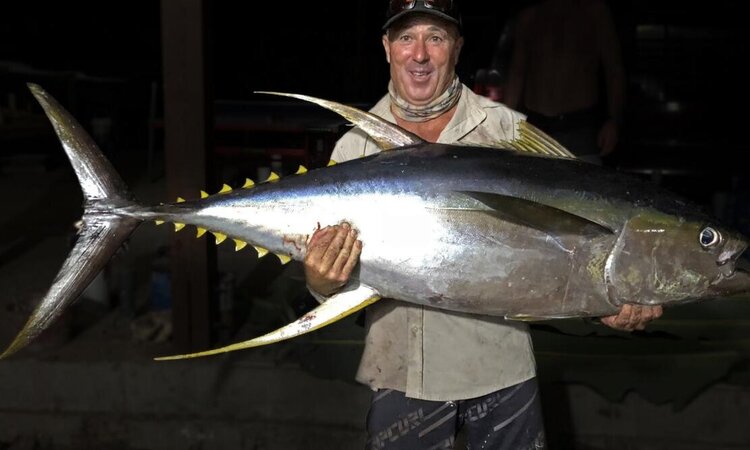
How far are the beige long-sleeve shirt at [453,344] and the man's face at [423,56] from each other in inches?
4.9

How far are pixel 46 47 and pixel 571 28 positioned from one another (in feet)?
32.3

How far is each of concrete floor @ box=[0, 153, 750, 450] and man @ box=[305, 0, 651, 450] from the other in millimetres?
1355

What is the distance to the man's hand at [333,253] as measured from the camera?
72.9 inches

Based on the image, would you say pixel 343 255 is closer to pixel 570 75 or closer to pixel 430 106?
pixel 430 106

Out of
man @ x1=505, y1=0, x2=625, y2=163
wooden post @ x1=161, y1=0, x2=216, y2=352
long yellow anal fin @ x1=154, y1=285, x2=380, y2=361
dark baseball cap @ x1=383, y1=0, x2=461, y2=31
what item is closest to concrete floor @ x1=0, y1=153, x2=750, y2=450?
wooden post @ x1=161, y1=0, x2=216, y2=352

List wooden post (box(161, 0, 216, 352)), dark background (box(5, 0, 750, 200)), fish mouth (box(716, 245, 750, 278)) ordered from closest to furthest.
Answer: fish mouth (box(716, 245, 750, 278)) < wooden post (box(161, 0, 216, 352)) < dark background (box(5, 0, 750, 200))

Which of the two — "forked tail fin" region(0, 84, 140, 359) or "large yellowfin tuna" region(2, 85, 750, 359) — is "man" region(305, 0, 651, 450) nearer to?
"large yellowfin tuna" region(2, 85, 750, 359)

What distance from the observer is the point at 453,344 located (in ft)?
7.00

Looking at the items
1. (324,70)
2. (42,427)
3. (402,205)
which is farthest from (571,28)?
(324,70)

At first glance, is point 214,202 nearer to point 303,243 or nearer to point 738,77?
point 303,243

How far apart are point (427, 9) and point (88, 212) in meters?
1.08

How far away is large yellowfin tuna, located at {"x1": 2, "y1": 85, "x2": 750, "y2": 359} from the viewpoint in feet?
5.81

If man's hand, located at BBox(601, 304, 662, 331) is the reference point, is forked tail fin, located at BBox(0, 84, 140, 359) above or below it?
above

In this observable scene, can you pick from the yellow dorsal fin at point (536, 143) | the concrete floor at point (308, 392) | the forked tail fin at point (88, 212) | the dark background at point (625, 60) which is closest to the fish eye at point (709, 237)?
the yellow dorsal fin at point (536, 143)
